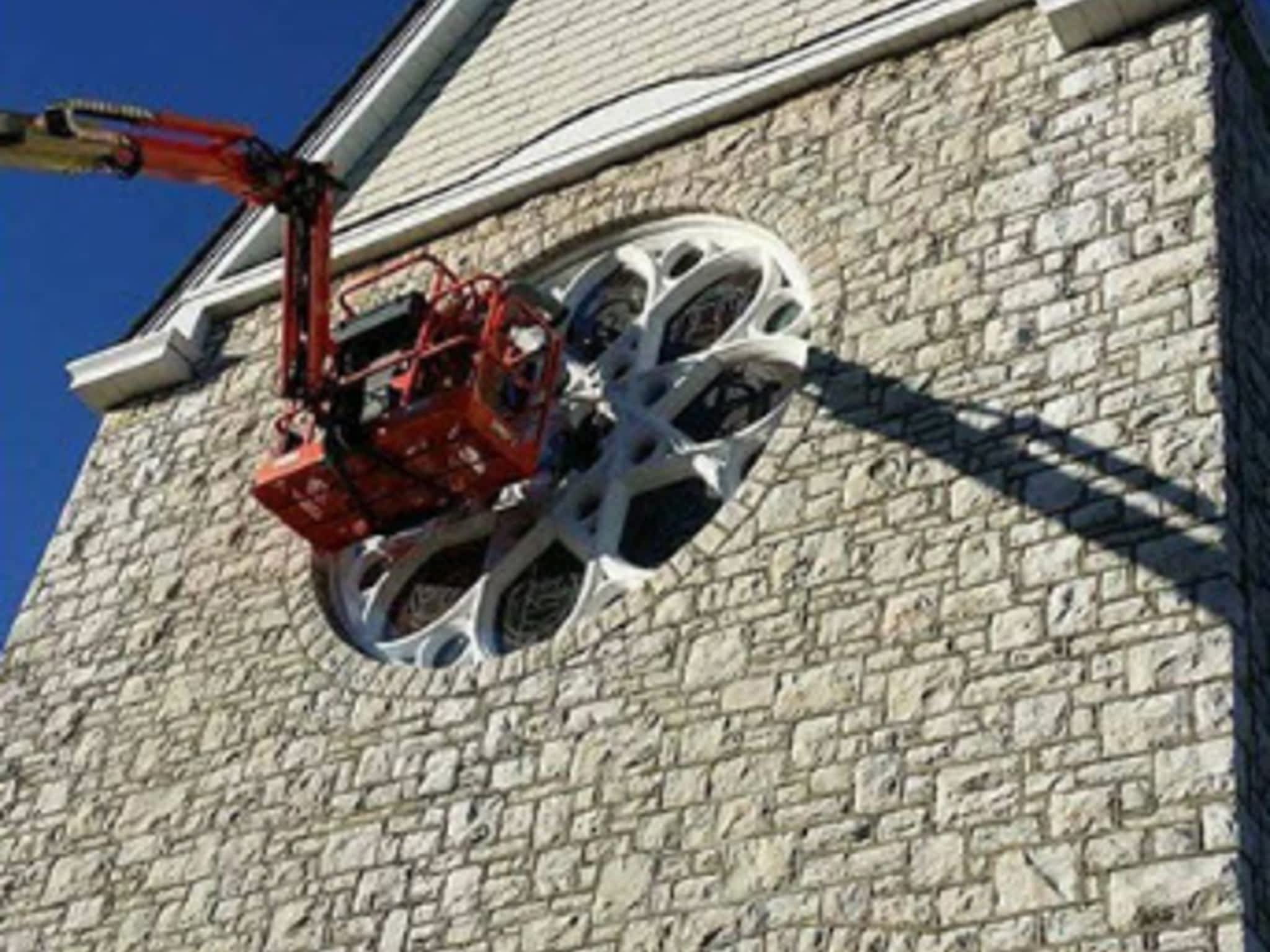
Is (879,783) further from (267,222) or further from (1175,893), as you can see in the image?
(267,222)

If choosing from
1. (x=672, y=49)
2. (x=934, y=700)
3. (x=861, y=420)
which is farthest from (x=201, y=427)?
(x=934, y=700)

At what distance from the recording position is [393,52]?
14.2 m

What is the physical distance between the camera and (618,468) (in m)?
10.6

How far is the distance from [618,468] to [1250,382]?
289 centimetres

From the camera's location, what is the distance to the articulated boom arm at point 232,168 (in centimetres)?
1134

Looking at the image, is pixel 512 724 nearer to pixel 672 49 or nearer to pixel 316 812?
pixel 316 812

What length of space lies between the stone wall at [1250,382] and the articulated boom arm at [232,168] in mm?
4170

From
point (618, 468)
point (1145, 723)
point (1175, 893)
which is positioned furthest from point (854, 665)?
point (618, 468)

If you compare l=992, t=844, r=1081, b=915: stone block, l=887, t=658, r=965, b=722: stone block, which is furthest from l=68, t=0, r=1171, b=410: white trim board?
l=992, t=844, r=1081, b=915: stone block

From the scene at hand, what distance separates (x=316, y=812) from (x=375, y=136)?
5336 millimetres

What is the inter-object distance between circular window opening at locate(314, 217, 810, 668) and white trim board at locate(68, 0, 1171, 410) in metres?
0.67

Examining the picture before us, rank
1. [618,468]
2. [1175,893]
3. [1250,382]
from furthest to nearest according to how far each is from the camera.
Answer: [618,468]
[1250,382]
[1175,893]

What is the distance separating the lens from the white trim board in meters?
11.2

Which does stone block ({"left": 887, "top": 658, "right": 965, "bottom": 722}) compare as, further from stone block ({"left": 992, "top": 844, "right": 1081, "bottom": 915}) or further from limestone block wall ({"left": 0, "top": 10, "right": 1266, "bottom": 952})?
stone block ({"left": 992, "top": 844, "right": 1081, "bottom": 915})
